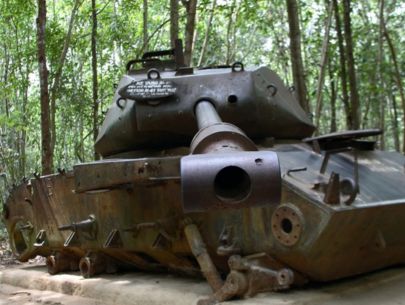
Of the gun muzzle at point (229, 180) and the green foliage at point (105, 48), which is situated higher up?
the green foliage at point (105, 48)

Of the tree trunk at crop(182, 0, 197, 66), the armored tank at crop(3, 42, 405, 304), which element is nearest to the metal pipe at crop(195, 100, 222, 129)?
the armored tank at crop(3, 42, 405, 304)

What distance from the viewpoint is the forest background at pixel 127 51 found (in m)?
12.1

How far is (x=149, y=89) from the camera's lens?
18.0 ft

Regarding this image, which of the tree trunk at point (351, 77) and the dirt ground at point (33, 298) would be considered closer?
the dirt ground at point (33, 298)

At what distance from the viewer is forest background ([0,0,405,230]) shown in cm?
1209

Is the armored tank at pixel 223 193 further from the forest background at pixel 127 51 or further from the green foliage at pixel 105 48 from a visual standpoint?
the green foliage at pixel 105 48

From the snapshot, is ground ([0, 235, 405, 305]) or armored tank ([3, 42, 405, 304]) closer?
armored tank ([3, 42, 405, 304])

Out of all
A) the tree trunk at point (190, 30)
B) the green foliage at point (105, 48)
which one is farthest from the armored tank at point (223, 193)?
the green foliage at point (105, 48)

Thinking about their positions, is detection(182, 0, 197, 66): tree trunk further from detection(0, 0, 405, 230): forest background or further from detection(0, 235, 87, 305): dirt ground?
detection(0, 235, 87, 305): dirt ground

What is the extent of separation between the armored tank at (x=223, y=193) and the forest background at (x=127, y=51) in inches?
134

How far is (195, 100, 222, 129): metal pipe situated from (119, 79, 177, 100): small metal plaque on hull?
0.32m

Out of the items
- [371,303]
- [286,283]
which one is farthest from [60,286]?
[371,303]

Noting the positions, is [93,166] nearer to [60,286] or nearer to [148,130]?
[148,130]

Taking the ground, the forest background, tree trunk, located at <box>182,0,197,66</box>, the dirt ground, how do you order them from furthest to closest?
1. the forest background
2. tree trunk, located at <box>182,0,197,66</box>
3. the dirt ground
4. the ground
